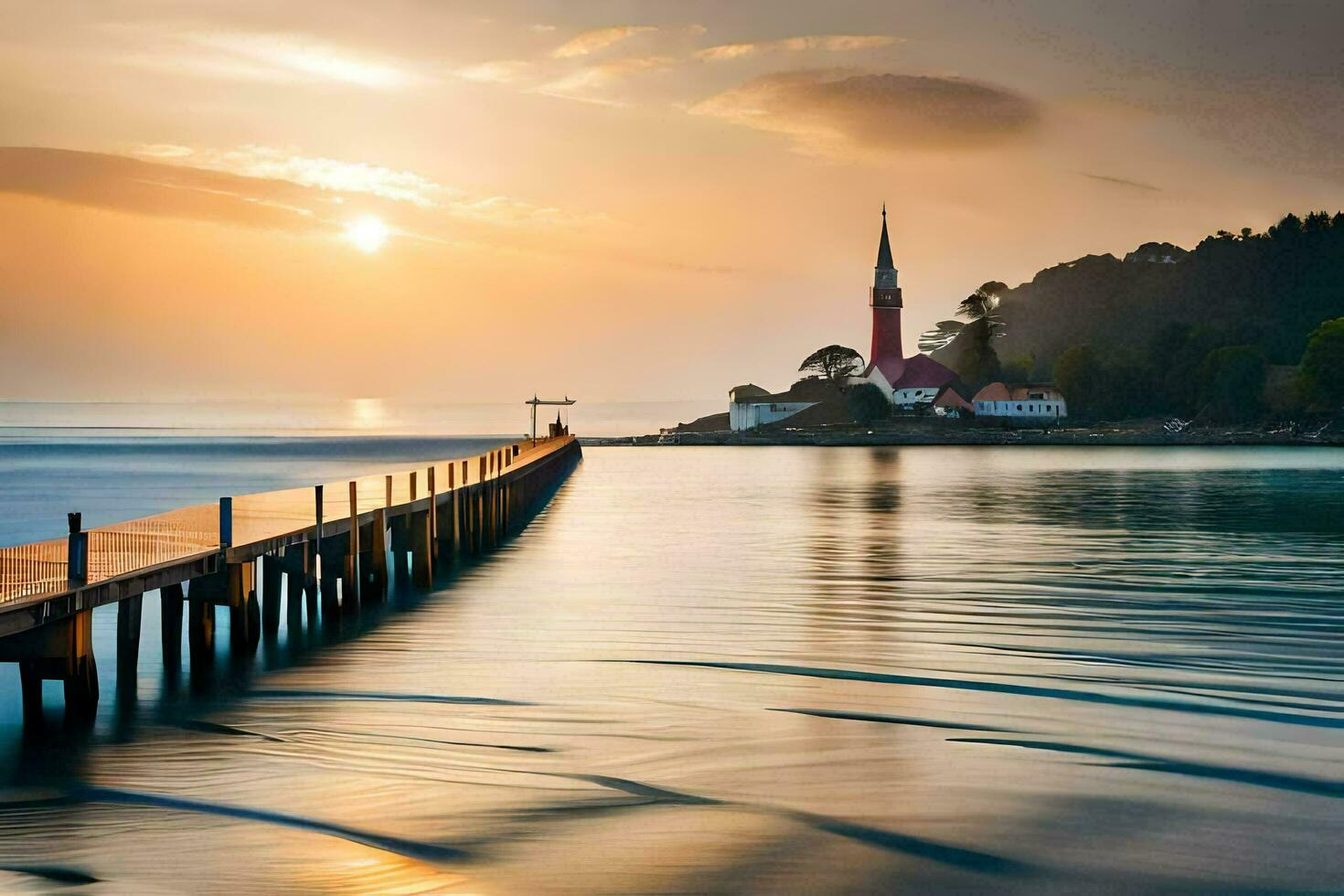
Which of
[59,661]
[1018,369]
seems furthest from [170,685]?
[1018,369]

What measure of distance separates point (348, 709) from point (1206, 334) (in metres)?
150

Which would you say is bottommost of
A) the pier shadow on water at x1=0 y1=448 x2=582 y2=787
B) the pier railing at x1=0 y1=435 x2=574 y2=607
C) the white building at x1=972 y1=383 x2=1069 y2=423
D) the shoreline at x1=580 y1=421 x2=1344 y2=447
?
the pier shadow on water at x1=0 y1=448 x2=582 y2=787

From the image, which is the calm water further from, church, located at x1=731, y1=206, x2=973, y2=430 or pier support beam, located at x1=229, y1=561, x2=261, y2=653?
church, located at x1=731, y1=206, x2=973, y2=430

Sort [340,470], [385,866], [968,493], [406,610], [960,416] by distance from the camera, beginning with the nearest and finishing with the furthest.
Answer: [385,866], [406,610], [968,493], [340,470], [960,416]

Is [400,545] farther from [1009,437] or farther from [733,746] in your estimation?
[1009,437]

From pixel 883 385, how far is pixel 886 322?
406 inches

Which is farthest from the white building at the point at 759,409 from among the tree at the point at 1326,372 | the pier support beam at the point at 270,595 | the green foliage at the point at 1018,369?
the pier support beam at the point at 270,595

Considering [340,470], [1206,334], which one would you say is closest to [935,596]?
[340,470]

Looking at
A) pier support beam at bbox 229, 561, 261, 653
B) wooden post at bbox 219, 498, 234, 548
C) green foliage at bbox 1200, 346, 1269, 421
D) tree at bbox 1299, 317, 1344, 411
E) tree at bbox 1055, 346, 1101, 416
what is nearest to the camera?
wooden post at bbox 219, 498, 234, 548

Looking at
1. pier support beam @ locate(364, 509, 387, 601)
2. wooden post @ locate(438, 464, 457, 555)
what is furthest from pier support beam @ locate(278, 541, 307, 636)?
wooden post @ locate(438, 464, 457, 555)

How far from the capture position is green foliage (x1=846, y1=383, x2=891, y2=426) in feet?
473

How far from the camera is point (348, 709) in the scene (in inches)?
477

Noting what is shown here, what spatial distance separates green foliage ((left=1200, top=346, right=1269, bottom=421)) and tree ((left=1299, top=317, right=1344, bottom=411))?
6.57 metres

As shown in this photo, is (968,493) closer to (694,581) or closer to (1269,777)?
(694,581)
